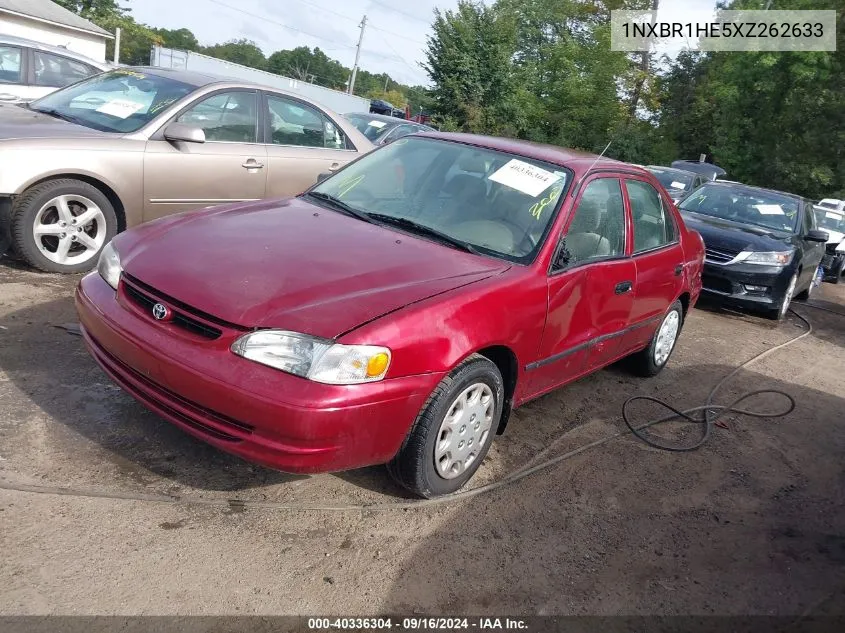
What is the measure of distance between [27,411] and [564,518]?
2.60m

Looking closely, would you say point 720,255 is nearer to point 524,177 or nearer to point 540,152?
point 540,152

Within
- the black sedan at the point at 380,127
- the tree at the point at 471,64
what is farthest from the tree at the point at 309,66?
the black sedan at the point at 380,127

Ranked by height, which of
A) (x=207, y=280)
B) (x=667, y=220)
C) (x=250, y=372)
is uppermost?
(x=667, y=220)

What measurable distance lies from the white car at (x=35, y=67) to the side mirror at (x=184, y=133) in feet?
13.0

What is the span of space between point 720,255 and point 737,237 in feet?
1.09

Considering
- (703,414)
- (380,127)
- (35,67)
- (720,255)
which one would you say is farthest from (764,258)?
(35,67)

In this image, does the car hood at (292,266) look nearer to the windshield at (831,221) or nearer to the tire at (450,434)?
the tire at (450,434)

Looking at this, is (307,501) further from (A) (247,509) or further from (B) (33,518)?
(B) (33,518)

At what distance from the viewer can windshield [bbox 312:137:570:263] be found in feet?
12.4

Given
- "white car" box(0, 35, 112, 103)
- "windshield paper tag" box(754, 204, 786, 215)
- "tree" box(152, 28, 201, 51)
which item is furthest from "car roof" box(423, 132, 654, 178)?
"tree" box(152, 28, 201, 51)

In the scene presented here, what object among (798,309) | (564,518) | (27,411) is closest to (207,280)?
(27,411)

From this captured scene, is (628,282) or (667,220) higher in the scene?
(667,220)

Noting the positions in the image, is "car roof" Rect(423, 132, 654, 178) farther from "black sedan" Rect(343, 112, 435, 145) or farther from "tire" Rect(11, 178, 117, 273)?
"black sedan" Rect(343, 112, 435, 145)

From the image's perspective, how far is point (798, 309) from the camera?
1021 cm
